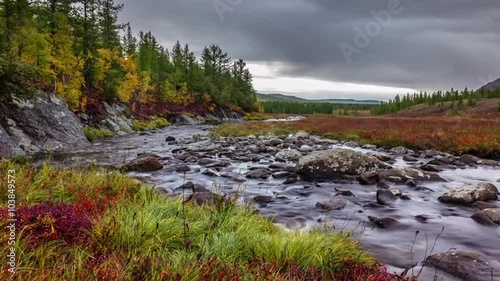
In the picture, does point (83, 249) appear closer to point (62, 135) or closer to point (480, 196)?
point (480, 196)

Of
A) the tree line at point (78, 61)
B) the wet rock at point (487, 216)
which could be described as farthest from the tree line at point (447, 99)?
the wet rock at point (487, 216)

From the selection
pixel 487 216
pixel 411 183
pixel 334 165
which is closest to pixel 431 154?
pixel 411 183

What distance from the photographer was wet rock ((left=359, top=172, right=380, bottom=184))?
450 inches

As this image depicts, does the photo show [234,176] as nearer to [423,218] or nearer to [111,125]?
[423,218]

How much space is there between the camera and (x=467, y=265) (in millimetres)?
4965

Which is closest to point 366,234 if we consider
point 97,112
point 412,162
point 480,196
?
point 480,196

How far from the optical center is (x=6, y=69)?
53.3 feet

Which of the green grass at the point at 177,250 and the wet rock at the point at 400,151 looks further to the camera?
the wet rock at the point at 400,151

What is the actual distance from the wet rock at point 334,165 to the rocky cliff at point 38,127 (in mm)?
13682

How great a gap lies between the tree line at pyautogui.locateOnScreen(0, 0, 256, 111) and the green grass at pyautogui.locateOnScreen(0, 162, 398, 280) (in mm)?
15659

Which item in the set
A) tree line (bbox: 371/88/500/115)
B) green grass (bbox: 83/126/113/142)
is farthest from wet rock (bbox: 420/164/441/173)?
tree line (bbox: 371/88/500/115)

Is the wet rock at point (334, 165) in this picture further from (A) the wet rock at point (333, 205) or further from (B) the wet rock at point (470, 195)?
(B) the wet rock at point (470, 195)

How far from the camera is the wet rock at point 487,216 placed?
730 cm

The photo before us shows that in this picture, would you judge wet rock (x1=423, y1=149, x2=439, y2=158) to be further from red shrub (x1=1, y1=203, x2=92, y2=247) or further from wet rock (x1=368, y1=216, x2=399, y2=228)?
red shrub (x1=1, y1=203, x2=92, y2=247)
